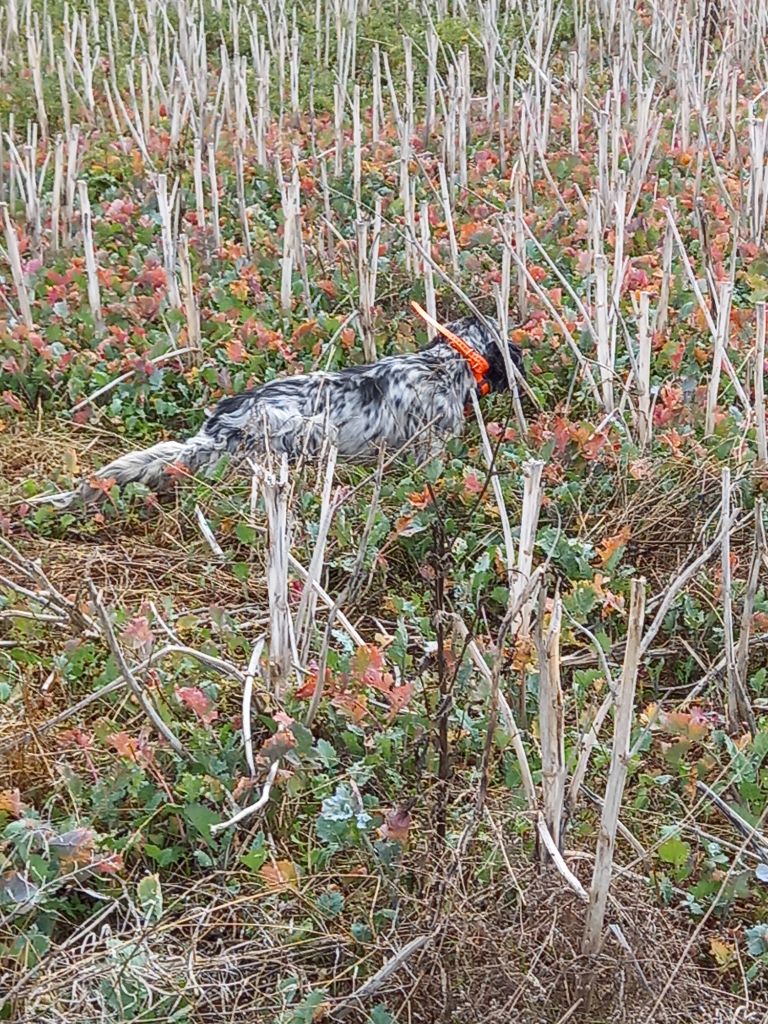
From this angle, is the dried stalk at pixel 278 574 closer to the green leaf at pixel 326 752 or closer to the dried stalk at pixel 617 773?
the green leaf at pixel 326 752

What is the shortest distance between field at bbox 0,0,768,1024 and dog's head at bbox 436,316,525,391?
0.26 feet

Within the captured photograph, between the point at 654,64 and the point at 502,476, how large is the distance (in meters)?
5.37

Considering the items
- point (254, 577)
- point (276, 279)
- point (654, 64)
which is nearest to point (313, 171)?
point (276, 279)

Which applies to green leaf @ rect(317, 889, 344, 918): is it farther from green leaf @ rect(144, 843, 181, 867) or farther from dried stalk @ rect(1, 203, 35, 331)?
dried stalk @ rect(1, 203, 35, 331)

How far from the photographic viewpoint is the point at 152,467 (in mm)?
4062

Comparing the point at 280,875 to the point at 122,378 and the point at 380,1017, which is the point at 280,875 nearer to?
the point at 380,1017

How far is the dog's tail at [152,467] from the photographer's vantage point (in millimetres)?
3914

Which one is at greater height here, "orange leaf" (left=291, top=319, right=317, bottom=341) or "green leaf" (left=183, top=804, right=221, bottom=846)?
"orange leaf" (left=291, top=319, right=317, bottom=341)

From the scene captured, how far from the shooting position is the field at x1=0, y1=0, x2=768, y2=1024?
225cm

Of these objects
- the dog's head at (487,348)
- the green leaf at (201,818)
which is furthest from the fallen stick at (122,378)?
the green leaf at (201,818)

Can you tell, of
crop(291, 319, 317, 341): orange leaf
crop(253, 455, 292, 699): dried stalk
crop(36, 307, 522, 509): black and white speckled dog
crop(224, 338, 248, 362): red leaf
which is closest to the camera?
crop(253, 455, 292, 699): dried stalk

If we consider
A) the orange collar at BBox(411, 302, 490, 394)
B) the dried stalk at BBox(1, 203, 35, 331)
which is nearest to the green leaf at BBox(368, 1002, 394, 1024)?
the orange collar at BBox(411, 302, 490, 394)

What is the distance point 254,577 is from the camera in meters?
3.64

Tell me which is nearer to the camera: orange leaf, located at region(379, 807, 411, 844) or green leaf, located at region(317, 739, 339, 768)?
orange leaf, located at region(379, 807, 411, 844)
